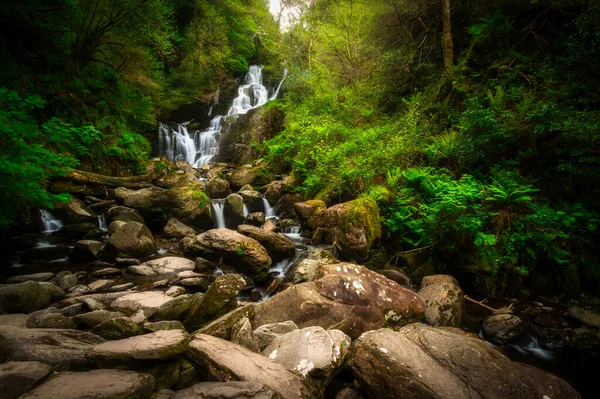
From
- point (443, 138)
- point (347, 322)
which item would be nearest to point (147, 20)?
point (443, 138)

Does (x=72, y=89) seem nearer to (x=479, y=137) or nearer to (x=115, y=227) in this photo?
(x=115, y=227)

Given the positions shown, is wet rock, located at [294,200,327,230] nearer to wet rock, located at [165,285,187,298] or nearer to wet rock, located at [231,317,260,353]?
wet rock, located at [165,285,187,298]

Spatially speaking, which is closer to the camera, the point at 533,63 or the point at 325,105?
the point at 533,63

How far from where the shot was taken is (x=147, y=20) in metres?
10.7

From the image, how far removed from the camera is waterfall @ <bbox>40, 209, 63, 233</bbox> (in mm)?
7703

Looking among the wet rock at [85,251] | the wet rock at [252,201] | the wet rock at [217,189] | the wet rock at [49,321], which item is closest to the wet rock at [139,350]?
the wet rock at [49,321]

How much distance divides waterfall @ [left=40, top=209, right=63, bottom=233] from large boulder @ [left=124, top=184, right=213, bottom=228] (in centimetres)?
188

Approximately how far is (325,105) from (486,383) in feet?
45.3

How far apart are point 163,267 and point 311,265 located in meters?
3.81

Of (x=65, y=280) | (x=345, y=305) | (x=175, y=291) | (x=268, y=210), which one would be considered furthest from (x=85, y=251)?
(x=345, y=305)

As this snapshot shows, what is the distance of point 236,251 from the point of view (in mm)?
6492

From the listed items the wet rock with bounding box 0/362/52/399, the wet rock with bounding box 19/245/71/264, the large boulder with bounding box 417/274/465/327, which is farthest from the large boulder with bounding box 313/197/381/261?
the wet rock with bounding box 19/245/71/264

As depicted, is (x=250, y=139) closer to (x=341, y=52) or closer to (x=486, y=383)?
(x=341, y=52)

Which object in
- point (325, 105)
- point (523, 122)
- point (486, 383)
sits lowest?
point (486, 383)
